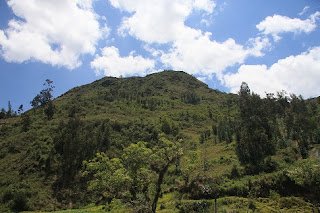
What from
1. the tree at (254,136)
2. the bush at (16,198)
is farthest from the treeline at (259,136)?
the bush at (16,198)

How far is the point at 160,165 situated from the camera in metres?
Answer: 17.2

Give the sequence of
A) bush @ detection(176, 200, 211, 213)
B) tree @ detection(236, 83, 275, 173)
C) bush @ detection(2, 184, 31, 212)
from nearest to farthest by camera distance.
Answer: bush @ detection(176, 200, 211, 213) → bush @ detection(2, 184, 31, 212) → tree @ detection(236, 83, 275, 173)

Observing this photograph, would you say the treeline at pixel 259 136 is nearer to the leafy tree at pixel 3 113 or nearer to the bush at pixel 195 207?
the bush at pixel 195 207

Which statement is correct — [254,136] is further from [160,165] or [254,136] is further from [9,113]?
[9,113]

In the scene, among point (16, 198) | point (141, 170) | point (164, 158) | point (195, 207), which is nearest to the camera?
point (141, 170)

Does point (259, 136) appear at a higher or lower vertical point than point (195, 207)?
higher

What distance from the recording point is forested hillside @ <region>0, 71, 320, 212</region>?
1725 cm

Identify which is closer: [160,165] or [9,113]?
[160,165]

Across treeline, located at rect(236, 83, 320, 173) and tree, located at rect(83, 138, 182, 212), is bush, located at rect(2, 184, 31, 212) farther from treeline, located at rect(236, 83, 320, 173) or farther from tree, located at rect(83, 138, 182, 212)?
treeline, located at rect(236, 83, 320, 173)

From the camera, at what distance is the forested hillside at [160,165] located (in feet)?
56.6

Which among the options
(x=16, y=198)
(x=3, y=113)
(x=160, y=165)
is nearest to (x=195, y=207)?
(x=160, y=165)

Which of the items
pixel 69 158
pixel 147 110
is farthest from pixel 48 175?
pixel 147 110

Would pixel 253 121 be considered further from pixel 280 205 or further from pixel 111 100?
pixel 111 100

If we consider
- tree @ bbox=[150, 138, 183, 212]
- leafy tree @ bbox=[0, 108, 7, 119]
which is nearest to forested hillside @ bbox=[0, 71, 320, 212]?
tree @ bbox=[150, 138, 183, 212]
